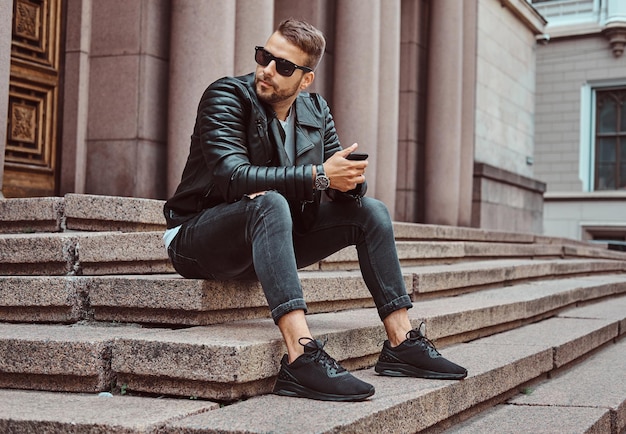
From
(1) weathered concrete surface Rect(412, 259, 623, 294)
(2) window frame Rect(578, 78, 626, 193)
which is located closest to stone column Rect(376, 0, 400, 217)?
(1) weathered concrete surface Rect(412, 259, 623, 294)

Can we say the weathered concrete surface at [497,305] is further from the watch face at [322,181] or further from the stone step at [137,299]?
the watch face at [322,181]

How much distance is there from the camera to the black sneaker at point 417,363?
360 centimetres

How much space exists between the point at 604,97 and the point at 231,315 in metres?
20.0

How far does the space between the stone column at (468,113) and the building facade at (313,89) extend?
0.8 inches

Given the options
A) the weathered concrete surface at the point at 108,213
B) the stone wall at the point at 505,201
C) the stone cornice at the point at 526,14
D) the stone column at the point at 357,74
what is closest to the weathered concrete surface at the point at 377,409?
the weathered concrete surface at the point at 108,213

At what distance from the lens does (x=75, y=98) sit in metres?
7.01

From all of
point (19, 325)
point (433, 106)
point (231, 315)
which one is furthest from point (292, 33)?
point (433, 106)

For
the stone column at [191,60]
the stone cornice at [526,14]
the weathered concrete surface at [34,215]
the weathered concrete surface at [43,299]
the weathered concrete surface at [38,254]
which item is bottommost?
the weathered concrete surface at [43,299]

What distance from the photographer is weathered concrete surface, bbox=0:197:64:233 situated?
4.90 meters

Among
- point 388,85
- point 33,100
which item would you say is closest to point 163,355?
point 33,100

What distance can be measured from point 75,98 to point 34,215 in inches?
91.2

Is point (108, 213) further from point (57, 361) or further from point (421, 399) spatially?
point (421, 399)

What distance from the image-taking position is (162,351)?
318 cm

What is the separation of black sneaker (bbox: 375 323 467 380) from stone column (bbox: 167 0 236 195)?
3.88m
